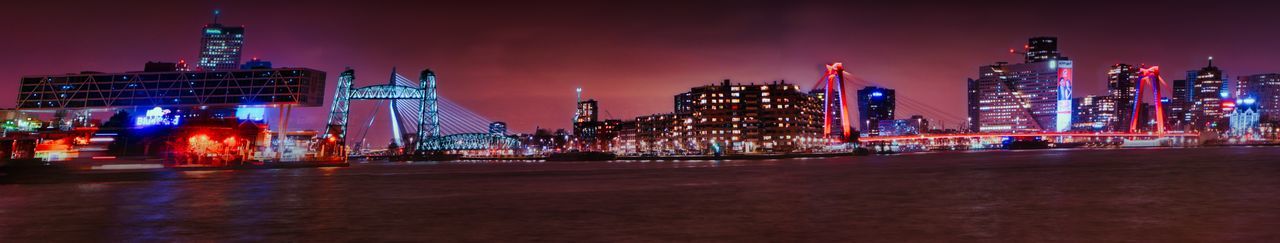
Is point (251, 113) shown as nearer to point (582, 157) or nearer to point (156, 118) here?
point (156, 118)

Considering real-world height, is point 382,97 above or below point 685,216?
above

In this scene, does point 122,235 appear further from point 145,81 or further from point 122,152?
point 145,81

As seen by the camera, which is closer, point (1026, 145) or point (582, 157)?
point (582, 157)

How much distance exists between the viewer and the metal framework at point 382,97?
103 meters

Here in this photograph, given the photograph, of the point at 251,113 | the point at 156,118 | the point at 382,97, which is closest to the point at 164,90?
the point at 156,118

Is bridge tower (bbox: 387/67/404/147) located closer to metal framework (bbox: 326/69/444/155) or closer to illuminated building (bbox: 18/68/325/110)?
metal framework (bbox: 326/69/444/155)

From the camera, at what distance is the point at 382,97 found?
112m

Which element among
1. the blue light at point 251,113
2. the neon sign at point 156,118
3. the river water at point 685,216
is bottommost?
the river water at point 685,216

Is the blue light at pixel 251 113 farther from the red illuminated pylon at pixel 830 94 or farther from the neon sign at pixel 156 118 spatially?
the red illuminated pylon at pixel 830 94

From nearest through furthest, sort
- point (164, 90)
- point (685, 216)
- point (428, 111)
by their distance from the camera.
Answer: point (685, 216) < point (164, 90) < point (428, 111)

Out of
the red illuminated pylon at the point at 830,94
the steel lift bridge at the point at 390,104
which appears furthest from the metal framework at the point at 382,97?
the red illuminated pylon at the point at 830,94

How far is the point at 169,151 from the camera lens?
67.4 metres

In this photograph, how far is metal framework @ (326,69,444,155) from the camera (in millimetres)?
102806

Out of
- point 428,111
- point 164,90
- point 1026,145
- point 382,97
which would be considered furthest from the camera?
point 1026,145
